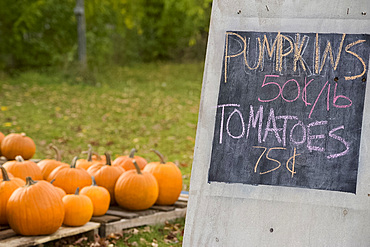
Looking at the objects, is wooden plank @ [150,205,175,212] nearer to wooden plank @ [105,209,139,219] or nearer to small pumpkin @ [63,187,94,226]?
wooden plank @ [105,209,139,219]

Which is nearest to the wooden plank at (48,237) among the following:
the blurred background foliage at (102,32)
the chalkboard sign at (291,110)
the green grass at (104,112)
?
the chalkboard sign at (291,110)

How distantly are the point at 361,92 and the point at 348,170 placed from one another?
0.37 metres

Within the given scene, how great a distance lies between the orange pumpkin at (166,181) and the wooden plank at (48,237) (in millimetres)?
792

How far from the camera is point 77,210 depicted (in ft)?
12.7

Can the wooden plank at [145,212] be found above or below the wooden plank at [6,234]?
above

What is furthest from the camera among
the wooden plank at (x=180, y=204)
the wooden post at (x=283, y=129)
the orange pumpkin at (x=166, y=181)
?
the wooden plank at (x=180, y=204)

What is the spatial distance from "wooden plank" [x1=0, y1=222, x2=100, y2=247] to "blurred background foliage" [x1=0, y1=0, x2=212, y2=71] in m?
9.93

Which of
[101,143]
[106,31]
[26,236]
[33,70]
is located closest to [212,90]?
[26,236]

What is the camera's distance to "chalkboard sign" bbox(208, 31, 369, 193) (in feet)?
8.02

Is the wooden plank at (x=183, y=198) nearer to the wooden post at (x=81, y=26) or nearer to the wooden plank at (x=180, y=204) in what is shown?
the wooden plank at (x=180, y=204)

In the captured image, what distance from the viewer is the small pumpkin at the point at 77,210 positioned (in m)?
3.86

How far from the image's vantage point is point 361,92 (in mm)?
2445

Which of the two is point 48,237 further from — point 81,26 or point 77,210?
point 81,26

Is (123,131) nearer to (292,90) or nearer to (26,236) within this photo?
(26,236)
